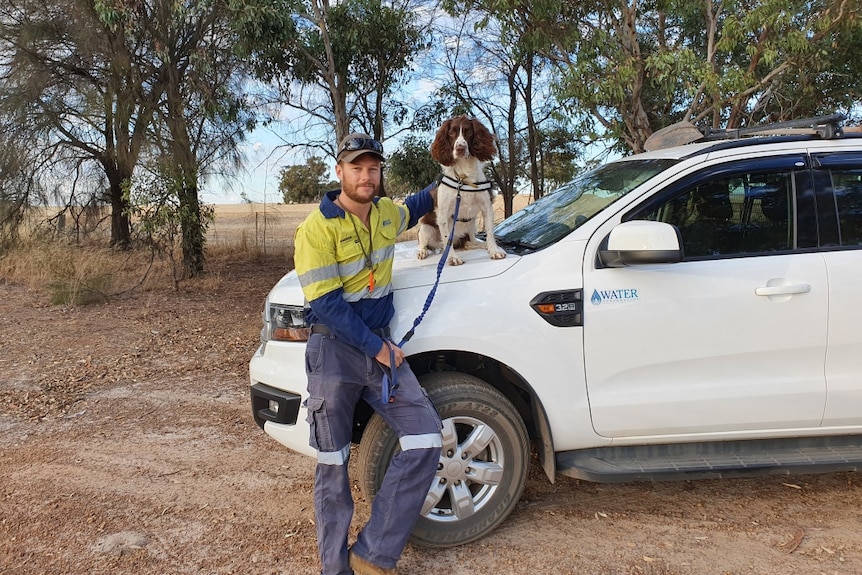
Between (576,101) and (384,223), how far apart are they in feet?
20.8

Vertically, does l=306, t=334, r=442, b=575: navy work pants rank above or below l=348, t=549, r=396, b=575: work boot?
above

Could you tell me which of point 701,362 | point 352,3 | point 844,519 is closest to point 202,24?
point 352,3

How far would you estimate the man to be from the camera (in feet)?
9.07

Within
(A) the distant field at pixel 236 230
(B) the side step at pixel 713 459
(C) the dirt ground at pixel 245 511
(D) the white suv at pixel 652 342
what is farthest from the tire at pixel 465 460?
(A) the distant field at pixel 236 230

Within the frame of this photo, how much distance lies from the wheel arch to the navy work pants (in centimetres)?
36

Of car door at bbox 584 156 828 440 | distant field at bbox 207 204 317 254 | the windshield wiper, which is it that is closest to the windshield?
the windshield wiper

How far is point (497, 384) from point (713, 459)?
3.70 feet

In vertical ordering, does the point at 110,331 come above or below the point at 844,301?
below

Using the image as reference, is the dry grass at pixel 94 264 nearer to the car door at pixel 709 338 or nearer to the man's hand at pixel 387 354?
the car door at pixel 709 338

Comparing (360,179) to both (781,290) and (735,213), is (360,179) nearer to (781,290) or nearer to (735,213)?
(735,213)

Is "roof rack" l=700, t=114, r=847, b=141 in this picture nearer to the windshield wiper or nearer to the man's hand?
the windshield wiper

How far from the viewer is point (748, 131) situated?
12.7 ft

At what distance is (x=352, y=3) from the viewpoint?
36.8ft

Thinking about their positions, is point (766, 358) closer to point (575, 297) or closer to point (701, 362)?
point (701, 362)
